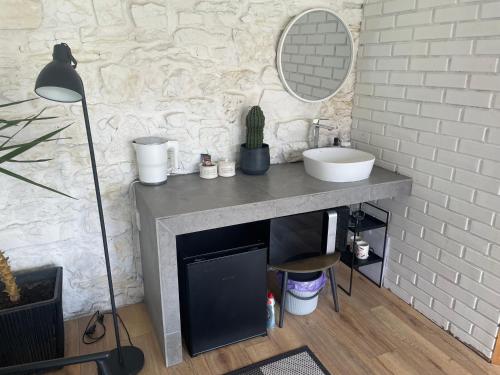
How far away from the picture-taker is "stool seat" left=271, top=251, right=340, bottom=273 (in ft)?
6.64

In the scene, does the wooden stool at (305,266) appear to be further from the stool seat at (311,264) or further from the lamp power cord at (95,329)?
the lamp power cord at (95,329)

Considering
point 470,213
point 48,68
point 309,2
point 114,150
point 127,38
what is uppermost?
point 309,2

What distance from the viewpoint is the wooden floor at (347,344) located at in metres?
1.85

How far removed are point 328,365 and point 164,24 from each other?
6.10ft

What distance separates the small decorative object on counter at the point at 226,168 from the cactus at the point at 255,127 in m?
0.14

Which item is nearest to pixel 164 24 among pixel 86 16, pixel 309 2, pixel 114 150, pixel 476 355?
pixel 86 16

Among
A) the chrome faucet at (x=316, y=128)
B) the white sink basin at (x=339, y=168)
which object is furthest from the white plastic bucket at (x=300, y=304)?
the chrome faucet at (x=316, y=128)

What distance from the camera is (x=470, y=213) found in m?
1.88

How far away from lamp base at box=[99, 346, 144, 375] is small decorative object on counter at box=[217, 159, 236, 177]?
101 cm

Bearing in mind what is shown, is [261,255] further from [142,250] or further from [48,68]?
[48,68]

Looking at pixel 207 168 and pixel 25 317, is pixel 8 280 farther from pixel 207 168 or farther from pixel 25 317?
pixel 207 168

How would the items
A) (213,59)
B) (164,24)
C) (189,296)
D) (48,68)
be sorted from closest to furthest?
(48,68) → (189,296) → (164,24) → (213,59)

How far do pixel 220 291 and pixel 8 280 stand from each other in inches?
37.2

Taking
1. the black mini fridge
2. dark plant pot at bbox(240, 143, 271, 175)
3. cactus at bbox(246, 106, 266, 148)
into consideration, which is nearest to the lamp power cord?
the black mini fridge
